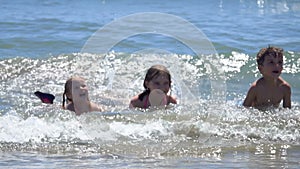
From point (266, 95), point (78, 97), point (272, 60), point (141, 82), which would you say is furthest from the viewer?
point (141, 82)

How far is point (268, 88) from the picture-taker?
7.76 meters

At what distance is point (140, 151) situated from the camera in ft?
18.8

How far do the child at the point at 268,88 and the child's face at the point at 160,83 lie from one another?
2.90 ft

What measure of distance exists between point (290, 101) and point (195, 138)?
1.84m

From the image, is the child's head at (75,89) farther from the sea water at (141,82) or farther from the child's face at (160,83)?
the child's face at (160,83)

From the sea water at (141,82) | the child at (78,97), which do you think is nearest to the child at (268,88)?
the sea water at (141,82)

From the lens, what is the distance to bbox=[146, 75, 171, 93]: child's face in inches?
286

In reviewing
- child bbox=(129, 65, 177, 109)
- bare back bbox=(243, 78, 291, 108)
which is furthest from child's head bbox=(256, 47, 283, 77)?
child bbox=(129, 65, 177, 109)

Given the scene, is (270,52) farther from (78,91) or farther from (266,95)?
(78,91)

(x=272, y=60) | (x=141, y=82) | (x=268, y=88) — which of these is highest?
(x=272, y=60)

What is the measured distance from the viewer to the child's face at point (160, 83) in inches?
286

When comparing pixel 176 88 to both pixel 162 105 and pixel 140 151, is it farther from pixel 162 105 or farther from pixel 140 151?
pixel 140 151

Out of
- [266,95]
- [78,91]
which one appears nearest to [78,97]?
[78,91]

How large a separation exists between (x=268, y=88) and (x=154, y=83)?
49.2 inches
